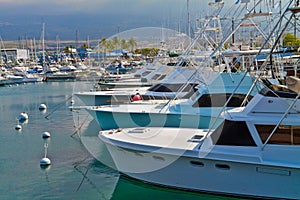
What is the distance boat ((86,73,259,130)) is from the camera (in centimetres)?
1702

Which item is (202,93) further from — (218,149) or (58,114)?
(58,114)

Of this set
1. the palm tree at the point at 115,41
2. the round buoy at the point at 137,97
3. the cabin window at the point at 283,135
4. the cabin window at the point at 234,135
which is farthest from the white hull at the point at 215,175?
the palm tree at the point at 115,41

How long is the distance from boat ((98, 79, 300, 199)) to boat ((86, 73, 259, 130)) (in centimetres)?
445

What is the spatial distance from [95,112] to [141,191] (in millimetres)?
7274

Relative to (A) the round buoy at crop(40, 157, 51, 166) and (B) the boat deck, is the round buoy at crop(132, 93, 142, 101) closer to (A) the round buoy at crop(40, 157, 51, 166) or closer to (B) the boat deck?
(A) the round buoy at crop(40, 157, 51, 166)

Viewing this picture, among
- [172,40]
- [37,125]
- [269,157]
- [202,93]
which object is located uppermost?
[172,40]

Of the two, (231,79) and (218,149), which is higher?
(231,79)

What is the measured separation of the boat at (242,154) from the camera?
1092 cm

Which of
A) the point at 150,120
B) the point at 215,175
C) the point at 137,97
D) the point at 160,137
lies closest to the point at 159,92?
the point at 137,97

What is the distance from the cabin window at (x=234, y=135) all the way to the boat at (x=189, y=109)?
4939mm

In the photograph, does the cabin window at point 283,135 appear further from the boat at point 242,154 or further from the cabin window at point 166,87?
the cabin window at point 166,87

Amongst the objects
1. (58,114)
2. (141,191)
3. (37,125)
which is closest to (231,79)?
(141,191)

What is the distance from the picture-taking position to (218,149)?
37.3 feet

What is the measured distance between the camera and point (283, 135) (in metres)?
11.0
